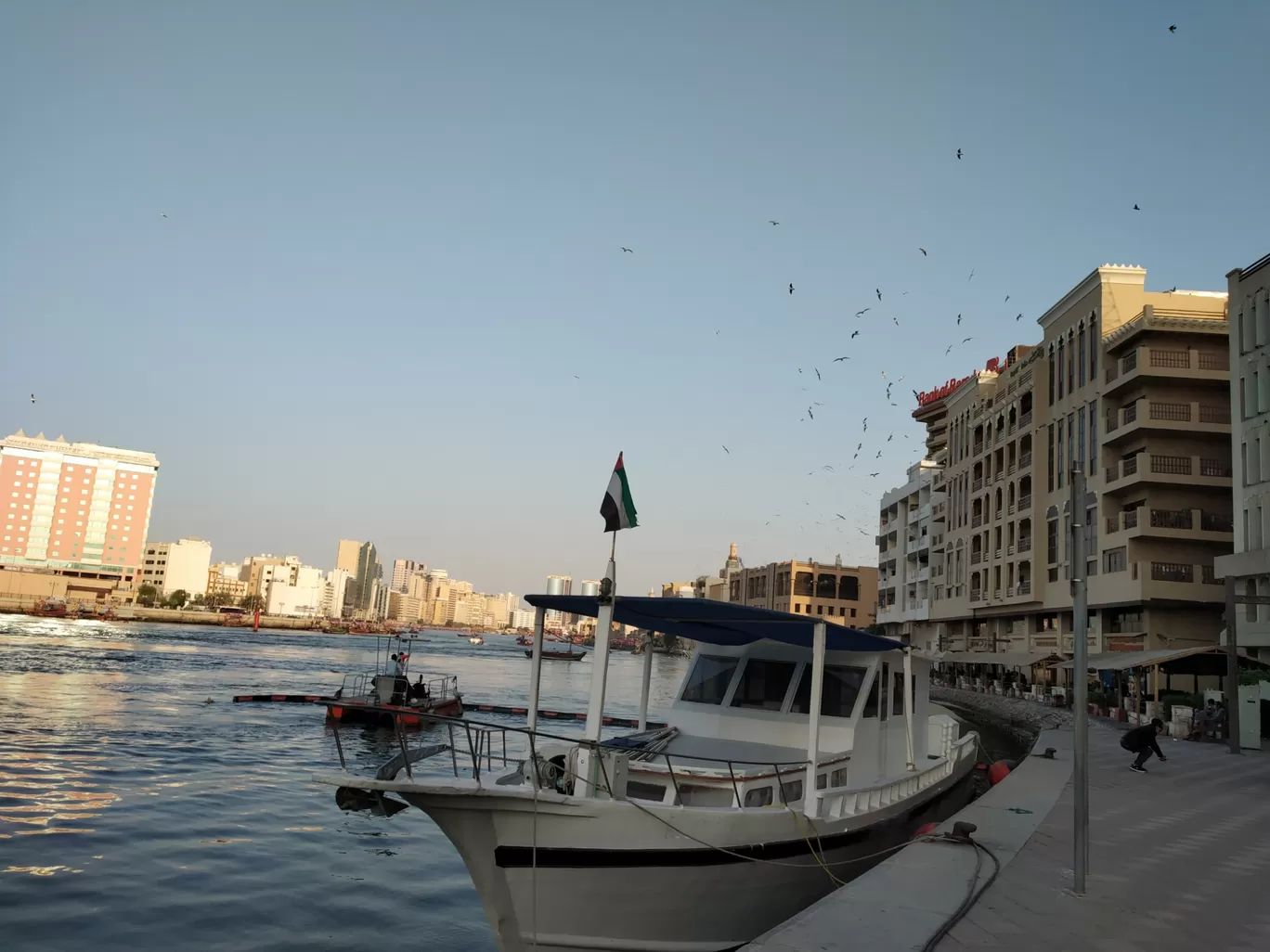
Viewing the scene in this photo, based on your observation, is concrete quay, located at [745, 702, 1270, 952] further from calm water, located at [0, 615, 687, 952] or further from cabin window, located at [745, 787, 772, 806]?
calm water, located at [0, 615, 687, 952]

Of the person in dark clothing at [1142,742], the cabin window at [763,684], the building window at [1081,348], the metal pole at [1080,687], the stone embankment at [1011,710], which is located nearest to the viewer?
the metal pole at [1080,687]

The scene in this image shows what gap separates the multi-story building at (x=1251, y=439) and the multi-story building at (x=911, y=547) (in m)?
36.9

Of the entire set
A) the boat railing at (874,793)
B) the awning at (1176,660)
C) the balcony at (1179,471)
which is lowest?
the boat railing at (874,793)

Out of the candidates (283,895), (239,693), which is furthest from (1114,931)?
(239,693)

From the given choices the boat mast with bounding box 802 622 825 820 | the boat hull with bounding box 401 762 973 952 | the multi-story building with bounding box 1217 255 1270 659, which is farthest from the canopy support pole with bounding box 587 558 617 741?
the multi-story building with bounding box 1217 255 1270 659

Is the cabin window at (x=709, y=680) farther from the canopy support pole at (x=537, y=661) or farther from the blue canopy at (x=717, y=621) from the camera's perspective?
the canopy support pole at (x=537, y=661)

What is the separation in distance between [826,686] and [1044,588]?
4712 centimetres

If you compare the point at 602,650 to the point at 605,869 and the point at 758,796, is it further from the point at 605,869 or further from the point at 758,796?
the point at 758,796

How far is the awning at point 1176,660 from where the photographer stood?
98.0ft

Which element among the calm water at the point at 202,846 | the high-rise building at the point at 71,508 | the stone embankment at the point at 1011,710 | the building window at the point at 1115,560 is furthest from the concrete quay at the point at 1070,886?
the high-rise building at the point at 71,508

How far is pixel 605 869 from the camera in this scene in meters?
8.70

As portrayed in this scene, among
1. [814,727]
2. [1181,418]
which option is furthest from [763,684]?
[1181,418]

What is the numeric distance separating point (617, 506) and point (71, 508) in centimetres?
18782

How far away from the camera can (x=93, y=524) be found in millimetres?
169000
